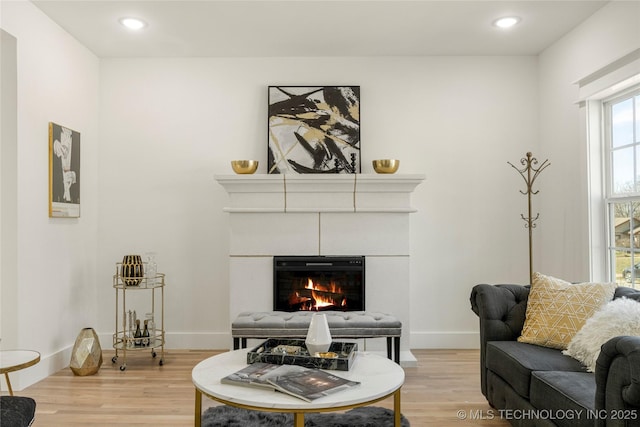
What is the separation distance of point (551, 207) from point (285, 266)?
7.85 feet

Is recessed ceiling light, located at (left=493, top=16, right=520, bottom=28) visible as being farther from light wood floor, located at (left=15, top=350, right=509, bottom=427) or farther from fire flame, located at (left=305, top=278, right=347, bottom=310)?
light wood floor, located at (left=15, top=350, right=509, bottom=427)

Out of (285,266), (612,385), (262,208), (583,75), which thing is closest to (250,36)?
(262,208)

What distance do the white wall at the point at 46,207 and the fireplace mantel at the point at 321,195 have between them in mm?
1332

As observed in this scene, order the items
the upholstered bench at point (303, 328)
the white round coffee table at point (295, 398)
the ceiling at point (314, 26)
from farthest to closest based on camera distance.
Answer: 1. the ceiling at point (314, 26)
2. the upholstered bench at point (303, 328)
3. the white round coffee table at point (295, 398)

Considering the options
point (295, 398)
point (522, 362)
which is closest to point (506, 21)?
point (522, 362)

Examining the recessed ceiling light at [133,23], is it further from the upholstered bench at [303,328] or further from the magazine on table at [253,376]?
the magazine on table at [253,376]

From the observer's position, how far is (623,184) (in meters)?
3.68

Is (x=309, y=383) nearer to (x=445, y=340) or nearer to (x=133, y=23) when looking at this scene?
(x=445, y=340)

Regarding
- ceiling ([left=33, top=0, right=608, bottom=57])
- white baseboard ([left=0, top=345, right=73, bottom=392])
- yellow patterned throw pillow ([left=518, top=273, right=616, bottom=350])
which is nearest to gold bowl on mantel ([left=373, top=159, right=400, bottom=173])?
ceiling ([left=33, top=0, right=608, bottom=57])

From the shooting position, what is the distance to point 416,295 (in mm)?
4770

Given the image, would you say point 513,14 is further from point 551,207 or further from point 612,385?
point 612,385

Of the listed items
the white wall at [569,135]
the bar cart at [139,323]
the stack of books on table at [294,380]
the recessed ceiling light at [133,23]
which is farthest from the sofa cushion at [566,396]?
the recessed ceiling light at [133,23]

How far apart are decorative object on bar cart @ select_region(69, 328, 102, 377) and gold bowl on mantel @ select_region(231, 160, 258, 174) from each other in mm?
1749

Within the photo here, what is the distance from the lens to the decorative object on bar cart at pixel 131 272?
4227 mm
